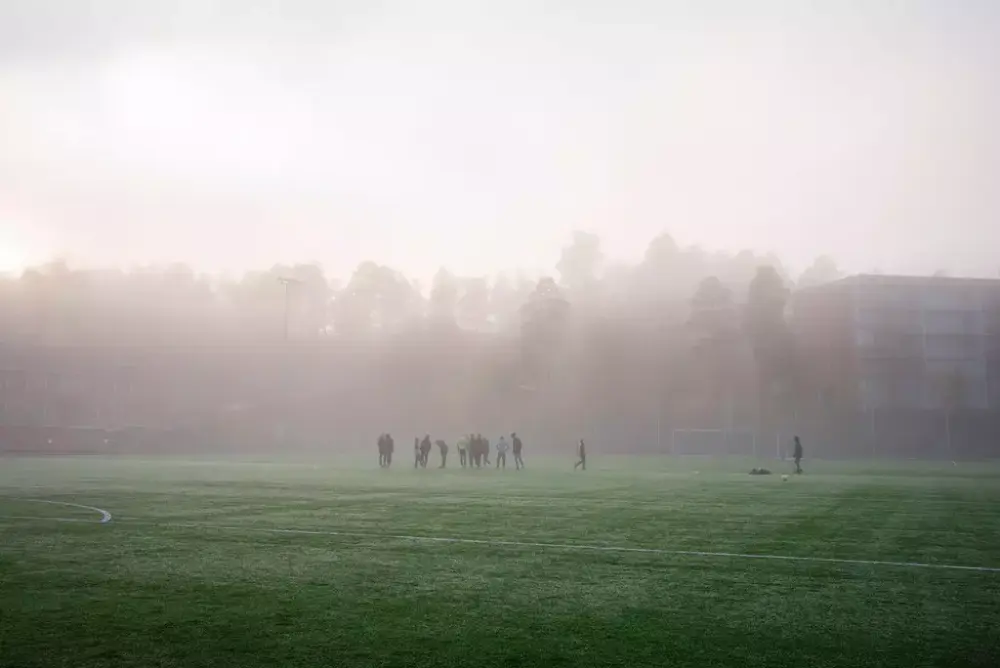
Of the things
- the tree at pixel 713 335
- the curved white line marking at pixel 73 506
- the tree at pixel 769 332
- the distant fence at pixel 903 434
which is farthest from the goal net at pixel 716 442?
the curved white line marking at pixel 73 506

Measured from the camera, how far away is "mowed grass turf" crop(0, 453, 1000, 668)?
8188 millimetres

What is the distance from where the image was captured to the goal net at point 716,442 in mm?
72875

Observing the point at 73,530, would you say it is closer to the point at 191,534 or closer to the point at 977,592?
the point at 191,534

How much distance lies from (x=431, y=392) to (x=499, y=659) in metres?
77.2

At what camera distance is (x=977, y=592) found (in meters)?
11.1

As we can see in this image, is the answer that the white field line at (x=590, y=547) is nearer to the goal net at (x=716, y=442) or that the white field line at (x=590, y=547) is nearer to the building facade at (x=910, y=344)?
the goal net at (x=716, y=442)

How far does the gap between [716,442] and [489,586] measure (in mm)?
65240

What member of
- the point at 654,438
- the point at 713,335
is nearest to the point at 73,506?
the point at 654,438

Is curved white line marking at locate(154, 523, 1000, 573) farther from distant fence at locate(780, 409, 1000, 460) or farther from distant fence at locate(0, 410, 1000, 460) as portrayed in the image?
distant fence at locate(780, 409, 1000, 460)

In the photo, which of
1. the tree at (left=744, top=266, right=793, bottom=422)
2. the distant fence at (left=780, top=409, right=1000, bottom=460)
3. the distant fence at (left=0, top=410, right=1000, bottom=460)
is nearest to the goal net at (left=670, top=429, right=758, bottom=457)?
the distant fence at (left=0, top=410, right=1000, bottom=460)

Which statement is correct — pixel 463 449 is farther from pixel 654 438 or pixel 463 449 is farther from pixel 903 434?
pixel 903 434

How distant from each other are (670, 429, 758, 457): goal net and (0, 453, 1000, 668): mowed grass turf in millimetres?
50799

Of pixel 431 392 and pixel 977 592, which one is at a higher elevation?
pixel 431 392

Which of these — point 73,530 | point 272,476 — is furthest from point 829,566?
point 272,476
